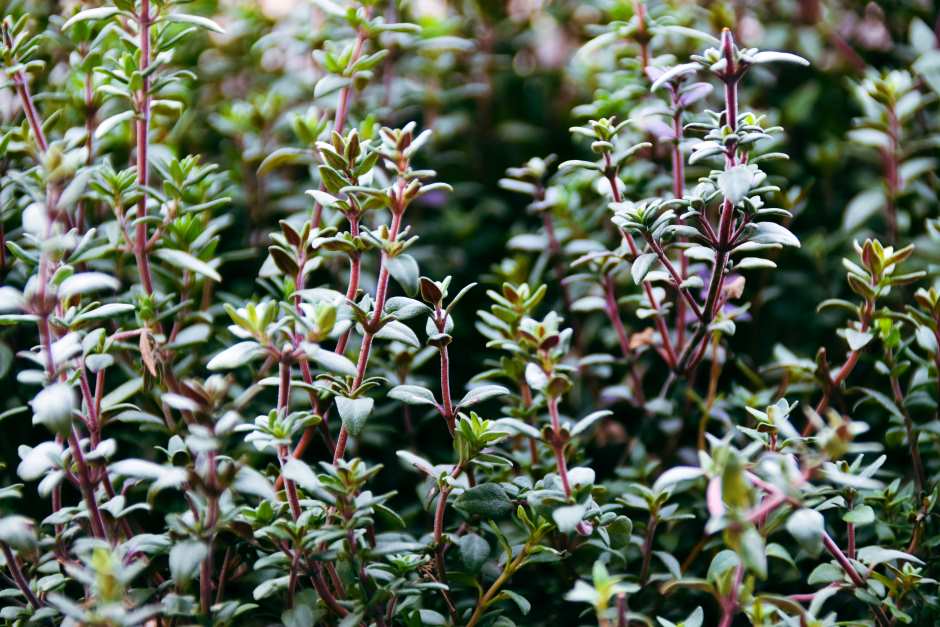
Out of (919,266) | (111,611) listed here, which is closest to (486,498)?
(111,611)

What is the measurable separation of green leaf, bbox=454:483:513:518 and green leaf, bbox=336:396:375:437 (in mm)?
165

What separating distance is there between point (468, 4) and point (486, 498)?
1603 millimetres

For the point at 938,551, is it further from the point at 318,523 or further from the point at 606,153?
the point at 318,523

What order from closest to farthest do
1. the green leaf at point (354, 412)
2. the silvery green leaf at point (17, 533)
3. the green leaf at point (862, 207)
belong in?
the silvery green leaf at point (17, 533) → the green leaf at point (354, 412) → the green leaf at point (862, 207)

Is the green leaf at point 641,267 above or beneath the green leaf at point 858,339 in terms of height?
above

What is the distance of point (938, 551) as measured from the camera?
49.4 inches

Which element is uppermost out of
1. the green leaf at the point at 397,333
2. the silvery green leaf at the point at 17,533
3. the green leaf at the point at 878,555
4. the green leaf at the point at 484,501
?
the green leaf at the point at 397,333

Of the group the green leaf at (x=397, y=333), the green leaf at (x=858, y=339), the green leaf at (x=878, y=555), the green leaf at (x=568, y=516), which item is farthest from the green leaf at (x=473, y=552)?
the green leaf at (x=858, y=339)

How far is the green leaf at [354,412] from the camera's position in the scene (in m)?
1.03

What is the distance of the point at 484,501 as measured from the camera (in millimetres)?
1101

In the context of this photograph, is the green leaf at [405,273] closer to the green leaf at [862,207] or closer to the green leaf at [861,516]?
the green leaf at [861,516]

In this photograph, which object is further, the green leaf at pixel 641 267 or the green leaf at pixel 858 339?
the green leaf at pixel 858 339

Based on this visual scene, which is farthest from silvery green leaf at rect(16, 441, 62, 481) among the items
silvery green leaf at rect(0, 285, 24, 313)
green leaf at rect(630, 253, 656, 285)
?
green leaf at rect(630, 253, 656, 285)

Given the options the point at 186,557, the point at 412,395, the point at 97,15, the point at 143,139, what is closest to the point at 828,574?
the point at 412,395
